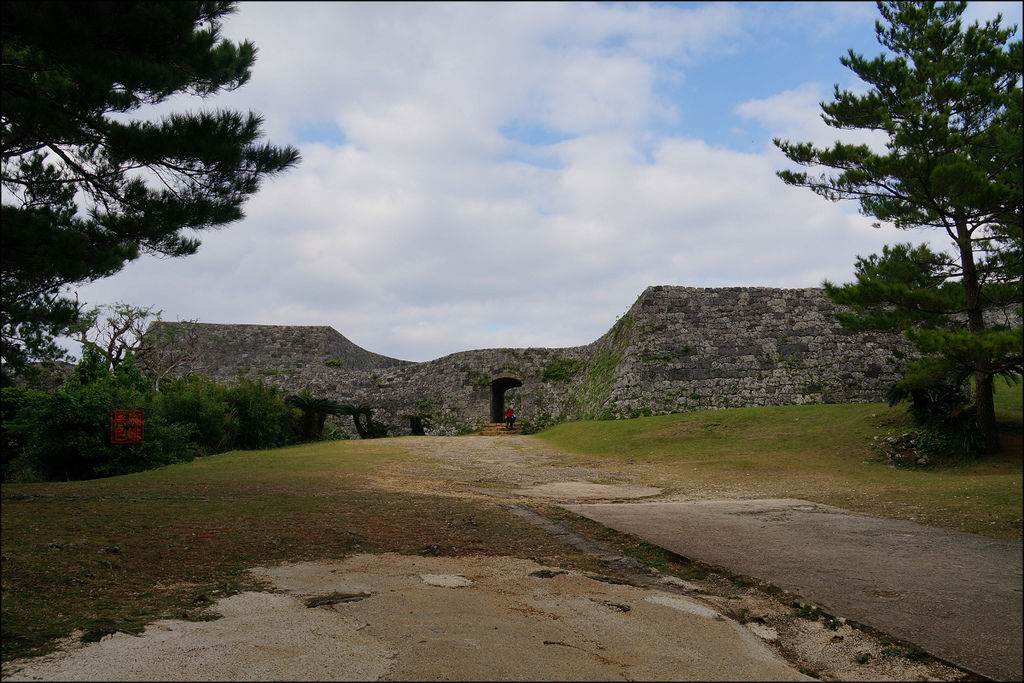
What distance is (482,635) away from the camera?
2.19 meters

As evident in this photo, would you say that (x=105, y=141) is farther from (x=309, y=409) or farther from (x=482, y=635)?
(x=309, y=409)

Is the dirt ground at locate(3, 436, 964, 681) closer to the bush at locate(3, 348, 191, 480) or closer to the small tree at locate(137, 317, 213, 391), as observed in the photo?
the bush at locate(3, 348, 191, 480)

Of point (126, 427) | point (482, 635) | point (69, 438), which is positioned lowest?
point (482, 635)

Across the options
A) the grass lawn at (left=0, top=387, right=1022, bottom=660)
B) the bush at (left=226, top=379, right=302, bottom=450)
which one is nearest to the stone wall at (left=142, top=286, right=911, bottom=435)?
the grass lawn at (left=0, top=387, right=1022, bottom=660)

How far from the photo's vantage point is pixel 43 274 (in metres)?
4.95

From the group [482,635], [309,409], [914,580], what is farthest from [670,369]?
[914,580]

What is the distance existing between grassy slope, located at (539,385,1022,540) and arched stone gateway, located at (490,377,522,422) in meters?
5.83

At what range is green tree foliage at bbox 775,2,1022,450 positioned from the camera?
3559 millimetres

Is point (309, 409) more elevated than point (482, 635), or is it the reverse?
point (309, 409)

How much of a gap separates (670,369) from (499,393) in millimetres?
7727

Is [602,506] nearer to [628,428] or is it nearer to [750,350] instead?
[628,428]

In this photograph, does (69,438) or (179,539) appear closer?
(179,539)

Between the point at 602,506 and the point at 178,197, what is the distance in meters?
4.73

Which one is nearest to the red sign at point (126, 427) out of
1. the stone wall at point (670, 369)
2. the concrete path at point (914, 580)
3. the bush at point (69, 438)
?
the bush at point (69, 438)
